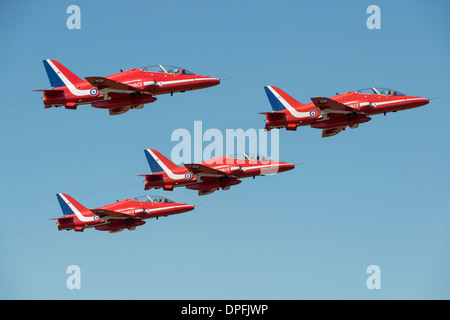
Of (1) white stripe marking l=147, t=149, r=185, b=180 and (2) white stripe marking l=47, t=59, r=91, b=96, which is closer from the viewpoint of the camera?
(2) white stripe marking l=47, t=59, r=91, b=96

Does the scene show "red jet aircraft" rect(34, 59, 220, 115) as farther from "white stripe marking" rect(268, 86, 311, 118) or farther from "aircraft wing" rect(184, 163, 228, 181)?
"aircraft wing" rect(184, 163, 228, 181)

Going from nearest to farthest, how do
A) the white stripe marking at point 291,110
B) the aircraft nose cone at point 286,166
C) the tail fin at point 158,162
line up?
the white stripe marking at point 291,110, the aircraft nose cone at point 286,166, the tail fin at point 158,162

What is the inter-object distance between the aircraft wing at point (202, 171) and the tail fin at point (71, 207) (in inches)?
480

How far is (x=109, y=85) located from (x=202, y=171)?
11.7 metres

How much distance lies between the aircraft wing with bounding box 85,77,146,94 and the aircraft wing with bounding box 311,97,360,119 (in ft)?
51.0

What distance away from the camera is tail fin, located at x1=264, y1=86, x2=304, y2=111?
93.8 m

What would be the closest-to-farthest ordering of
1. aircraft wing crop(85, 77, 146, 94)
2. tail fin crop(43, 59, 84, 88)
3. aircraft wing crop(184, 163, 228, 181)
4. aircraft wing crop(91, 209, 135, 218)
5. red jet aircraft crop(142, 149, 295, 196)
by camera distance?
1. aircraft wing crop(85, 77, 146, 94)
2. tail fin crop(43, 59, 84, 88)
3. aircraft wing crop(184, 163, 228, 181)
4. red jet aircraft crop(142, 149, 295, 196)
5. aircraft wing crop(91, 209, 135, 218)

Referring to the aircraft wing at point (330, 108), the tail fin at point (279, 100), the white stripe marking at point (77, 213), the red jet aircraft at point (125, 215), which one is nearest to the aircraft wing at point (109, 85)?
the tail fin at point (279, 100)

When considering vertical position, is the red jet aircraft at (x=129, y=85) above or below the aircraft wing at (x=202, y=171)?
above

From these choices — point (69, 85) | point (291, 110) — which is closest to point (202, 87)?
point (291, 110)

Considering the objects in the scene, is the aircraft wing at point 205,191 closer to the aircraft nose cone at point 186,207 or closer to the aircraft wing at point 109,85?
the aircraft nose cone at point 186,207

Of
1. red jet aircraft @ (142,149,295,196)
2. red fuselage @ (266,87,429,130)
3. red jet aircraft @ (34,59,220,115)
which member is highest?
red jet aircraft @ (34,59,220,115)

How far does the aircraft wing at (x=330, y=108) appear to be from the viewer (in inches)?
3542

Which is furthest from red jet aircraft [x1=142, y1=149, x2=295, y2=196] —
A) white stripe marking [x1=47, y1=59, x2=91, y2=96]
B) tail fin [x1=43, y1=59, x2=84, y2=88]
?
tail fin [x1=43, y1=59, x2=84, y2=88]
